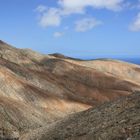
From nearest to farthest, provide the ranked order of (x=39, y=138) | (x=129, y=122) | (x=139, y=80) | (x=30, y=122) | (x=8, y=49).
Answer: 1. (x=129, y=122)
2. (x=39, y=138)
3. (x=30, y=122)
4. (x=8, y=49)
5. (x=139, y=80)

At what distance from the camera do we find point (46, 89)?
76312 millimetres

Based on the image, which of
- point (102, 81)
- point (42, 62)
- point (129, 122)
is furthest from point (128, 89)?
point (129, 122)

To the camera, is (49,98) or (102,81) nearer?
(49,98)

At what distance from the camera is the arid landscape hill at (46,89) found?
48.4 meters

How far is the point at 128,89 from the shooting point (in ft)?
337

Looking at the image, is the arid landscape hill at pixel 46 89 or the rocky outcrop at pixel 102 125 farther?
the arid landscape hill at pixel 46 89

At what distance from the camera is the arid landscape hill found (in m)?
48.4

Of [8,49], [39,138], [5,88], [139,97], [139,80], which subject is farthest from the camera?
[139,80]

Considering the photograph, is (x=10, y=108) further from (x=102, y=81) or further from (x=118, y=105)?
(x=102, y=81)

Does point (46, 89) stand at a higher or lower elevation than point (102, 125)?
lower

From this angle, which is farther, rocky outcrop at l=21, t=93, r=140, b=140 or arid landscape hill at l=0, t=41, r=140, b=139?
arid landscape hill at l=0, t=41, r=140, b=139

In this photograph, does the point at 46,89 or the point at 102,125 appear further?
the point at 46,89

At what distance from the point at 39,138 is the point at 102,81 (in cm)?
7642

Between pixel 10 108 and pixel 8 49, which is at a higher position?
pixel 8 49
